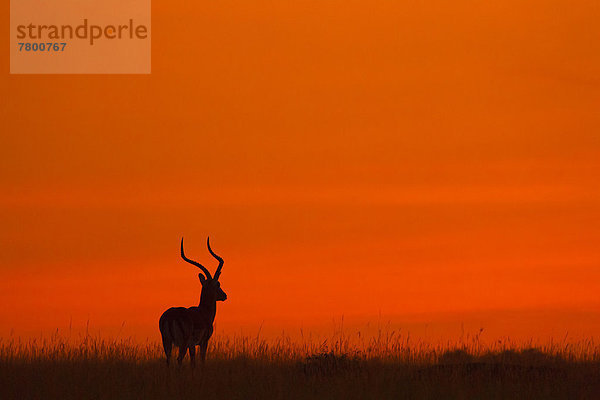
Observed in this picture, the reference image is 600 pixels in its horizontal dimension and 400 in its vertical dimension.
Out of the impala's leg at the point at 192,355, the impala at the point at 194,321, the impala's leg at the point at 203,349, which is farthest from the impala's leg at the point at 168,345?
the impala's leg at the point at 203,349

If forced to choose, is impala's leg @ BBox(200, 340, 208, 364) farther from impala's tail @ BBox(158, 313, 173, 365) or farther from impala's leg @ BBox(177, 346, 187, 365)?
impala's tail @ BBox(158, 313, 173, 365)

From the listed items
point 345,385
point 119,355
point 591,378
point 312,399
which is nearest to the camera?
point 312,399

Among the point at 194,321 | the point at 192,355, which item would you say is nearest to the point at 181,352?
the point at 192,355

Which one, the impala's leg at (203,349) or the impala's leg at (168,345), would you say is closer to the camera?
the impala's leg at (203,349)

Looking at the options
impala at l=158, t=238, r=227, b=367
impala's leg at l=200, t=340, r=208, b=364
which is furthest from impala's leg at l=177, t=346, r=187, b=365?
impala's leg at l=200, t=340, r=208, b=364

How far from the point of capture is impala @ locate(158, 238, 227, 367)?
18.8 m

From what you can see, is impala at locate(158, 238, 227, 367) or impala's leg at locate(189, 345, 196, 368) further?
impala at locate(158, 238, 227, 367)

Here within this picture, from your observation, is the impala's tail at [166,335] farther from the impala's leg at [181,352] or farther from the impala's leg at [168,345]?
the impala's leg at [181,352]

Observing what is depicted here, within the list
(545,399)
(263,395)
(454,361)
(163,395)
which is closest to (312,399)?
(263,395)

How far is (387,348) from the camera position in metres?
19.6

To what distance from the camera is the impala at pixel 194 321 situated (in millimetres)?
18797

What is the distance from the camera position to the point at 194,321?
63.2 ft

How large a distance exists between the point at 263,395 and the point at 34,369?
15.1 feet

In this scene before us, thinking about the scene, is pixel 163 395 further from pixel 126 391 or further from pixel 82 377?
pixel 82 377
